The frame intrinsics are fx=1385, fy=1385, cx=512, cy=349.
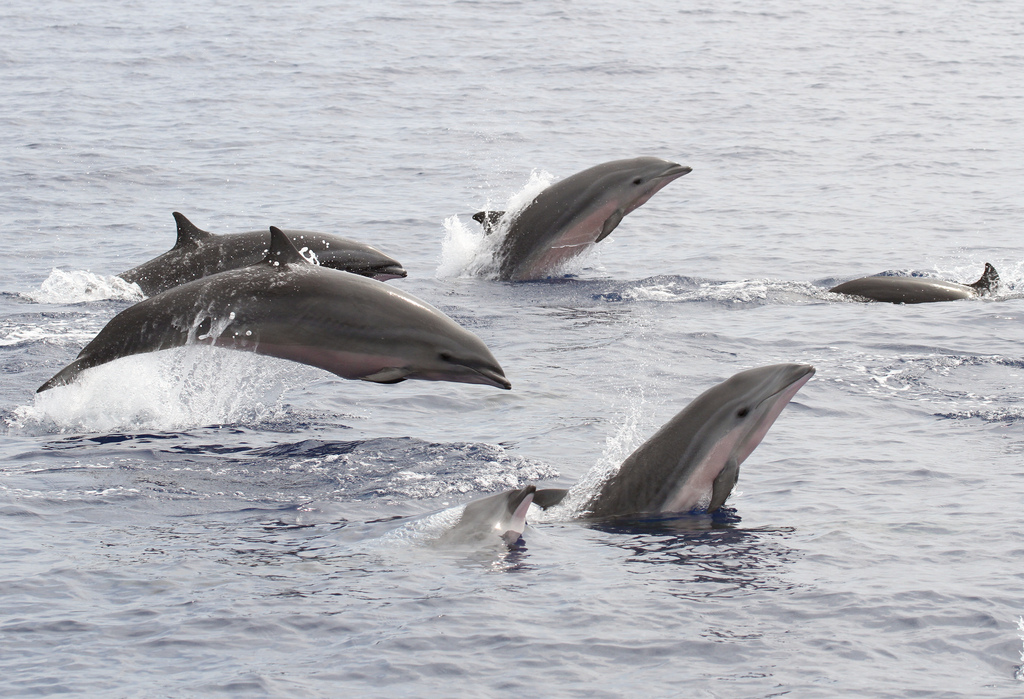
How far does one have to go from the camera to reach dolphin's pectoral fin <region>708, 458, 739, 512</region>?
928 centimetres

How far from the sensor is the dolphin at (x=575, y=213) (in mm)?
17734

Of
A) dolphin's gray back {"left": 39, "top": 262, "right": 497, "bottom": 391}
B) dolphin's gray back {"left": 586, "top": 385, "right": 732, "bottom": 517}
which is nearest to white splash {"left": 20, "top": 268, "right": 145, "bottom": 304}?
dolphin's gray back {"left": 39, "top": 262, "right": 497, "bottom": 391}

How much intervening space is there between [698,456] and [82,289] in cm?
893

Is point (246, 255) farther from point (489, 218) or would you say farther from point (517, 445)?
point (489, 218)

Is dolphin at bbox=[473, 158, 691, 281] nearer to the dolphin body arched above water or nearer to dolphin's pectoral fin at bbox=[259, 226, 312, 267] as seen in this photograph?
dolphin's pectoral fin at bbox=[259, 226, 312, 267]

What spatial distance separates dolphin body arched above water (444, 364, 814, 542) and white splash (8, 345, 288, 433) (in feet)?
10.9

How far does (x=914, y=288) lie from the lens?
16.6 metres

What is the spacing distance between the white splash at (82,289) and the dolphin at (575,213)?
5004 millimetres

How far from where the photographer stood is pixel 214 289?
10164 mm

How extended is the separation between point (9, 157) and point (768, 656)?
23209mm

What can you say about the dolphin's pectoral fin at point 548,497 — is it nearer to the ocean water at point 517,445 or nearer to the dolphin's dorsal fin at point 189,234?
the ocean water at point 517,445

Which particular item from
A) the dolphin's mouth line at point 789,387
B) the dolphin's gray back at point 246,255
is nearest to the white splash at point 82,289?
the dolphin's gray back at point 246,255

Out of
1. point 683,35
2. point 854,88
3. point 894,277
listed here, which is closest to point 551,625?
point 894,277

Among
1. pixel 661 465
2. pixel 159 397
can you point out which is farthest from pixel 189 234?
pixel 661 465
